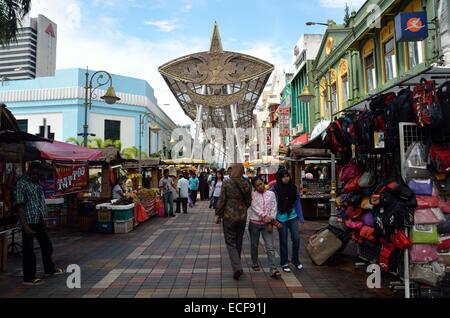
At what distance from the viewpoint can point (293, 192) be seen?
5.77 m

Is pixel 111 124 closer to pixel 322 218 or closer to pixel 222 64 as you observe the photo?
pixel 222 64

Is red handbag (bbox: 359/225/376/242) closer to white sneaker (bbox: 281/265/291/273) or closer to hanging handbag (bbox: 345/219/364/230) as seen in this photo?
hanging handbag (bbox: 345/219/364/230)

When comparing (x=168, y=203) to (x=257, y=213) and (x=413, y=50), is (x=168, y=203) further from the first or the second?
(x=413, y=50)

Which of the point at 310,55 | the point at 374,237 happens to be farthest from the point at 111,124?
the point at 374,237

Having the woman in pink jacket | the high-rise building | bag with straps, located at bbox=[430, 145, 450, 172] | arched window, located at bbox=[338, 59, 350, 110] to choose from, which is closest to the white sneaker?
the woman in pink jacket

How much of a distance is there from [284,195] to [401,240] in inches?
75.3

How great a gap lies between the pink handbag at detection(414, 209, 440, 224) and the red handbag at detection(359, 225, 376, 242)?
2.90 ft

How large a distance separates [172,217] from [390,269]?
9.67 meters

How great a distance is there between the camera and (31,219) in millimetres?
5293

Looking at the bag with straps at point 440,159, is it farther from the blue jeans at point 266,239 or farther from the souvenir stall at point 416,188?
the blue jeans at point 266,239

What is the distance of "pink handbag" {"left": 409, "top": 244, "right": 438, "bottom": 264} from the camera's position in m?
4.18

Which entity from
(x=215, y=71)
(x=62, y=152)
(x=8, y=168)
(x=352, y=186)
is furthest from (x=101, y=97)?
(x=215, y=71)

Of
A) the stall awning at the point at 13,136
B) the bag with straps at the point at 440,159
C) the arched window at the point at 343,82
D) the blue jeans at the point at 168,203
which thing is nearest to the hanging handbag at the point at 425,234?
the bag with straps at the point at 440,159

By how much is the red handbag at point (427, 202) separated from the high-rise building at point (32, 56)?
28.9 meters
